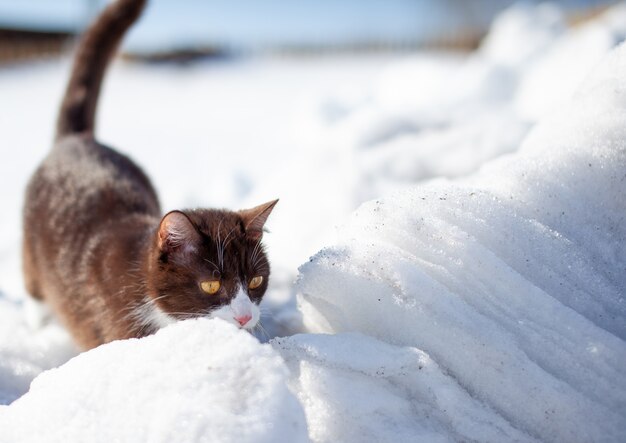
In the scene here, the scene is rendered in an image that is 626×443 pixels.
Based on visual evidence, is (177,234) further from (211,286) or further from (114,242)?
(114,242)

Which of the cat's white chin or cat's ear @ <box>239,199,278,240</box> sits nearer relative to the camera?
the cat's white chin

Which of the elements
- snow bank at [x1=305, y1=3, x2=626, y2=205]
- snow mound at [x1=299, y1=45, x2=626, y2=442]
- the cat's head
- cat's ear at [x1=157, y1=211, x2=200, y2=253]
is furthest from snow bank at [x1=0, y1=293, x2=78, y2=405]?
snow bank at [x1=305, y1=3, x2=626, y2=205]

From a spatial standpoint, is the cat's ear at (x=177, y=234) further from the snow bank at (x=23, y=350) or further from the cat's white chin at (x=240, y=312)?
the snow bank at (x=23, y=350)

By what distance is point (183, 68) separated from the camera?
850 centimetres

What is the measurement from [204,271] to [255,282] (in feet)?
0.46

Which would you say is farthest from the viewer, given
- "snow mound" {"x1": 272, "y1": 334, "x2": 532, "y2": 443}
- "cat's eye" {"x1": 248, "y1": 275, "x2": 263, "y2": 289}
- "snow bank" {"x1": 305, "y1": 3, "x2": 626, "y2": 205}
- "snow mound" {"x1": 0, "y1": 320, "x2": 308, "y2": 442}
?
"snow bank" {"x1": 305, "y1": 3, "x2": 626, "y2": 205}

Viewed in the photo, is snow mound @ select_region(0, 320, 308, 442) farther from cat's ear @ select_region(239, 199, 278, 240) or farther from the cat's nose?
cat's ear @ select_region(239, 199, 278, 240)

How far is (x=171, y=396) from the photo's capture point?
971mm

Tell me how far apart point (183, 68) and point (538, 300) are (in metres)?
7.95

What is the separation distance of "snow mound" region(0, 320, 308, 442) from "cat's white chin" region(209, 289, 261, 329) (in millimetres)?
302

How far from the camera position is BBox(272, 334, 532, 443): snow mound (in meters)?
1.07

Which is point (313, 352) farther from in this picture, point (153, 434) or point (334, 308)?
point (153, 434)

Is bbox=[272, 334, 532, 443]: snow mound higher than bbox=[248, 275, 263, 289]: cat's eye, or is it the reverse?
bbox=[248, 275, 263, 289]: cat's eye

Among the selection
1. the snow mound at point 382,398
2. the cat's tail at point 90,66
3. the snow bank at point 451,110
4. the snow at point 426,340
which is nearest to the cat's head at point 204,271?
the snow at point 426,340
